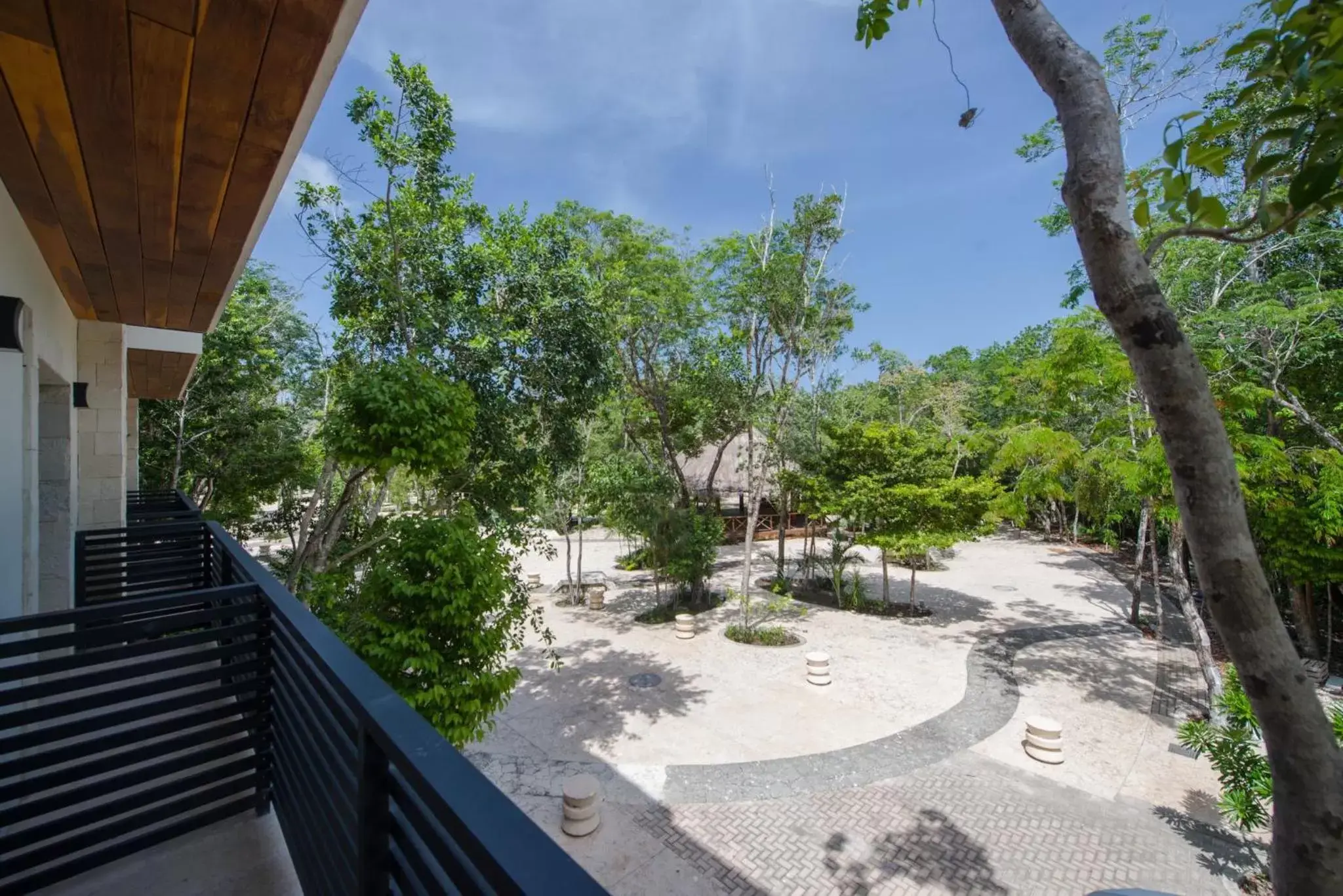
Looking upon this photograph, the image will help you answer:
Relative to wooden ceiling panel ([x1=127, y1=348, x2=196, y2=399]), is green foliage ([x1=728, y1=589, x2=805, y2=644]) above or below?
below

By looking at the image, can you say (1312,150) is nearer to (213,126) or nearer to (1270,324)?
(213,126)

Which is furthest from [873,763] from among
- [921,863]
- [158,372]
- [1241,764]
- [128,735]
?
[158,372]

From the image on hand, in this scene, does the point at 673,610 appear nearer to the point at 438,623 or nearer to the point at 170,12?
the point at 438,623

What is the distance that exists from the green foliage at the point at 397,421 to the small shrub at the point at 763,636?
6772mm

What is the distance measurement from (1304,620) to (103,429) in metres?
14.1

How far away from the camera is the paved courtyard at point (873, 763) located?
4125 millimetres

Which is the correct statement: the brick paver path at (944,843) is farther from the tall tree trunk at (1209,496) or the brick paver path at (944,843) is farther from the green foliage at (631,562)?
the green foliage at (631,562)

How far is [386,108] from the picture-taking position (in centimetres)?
577

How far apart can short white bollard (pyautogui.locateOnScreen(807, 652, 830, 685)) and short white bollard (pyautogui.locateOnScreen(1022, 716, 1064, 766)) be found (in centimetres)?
234

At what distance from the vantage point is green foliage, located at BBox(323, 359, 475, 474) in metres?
3.77

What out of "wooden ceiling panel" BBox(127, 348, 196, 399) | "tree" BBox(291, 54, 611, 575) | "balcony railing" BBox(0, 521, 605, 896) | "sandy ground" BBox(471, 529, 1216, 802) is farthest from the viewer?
"tree" BBox(291, 54, 611, 575)

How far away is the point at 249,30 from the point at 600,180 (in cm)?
972

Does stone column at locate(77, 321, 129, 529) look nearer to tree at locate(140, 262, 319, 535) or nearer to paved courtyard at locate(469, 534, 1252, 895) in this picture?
tree at locate(140, 262, 319, 535)

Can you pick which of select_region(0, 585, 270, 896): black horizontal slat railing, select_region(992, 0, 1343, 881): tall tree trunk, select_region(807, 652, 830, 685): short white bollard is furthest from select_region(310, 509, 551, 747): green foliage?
select_region(807, 652, 830, 685): short white bollard
